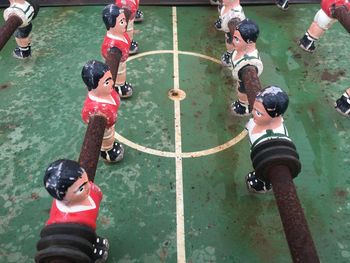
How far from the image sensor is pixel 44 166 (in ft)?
13.2

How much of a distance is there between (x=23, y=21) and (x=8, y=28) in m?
0.40

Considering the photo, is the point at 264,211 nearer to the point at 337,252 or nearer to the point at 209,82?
the point at 337,252

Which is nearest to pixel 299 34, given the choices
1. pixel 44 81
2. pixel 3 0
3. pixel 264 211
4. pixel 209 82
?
pixel 209 82

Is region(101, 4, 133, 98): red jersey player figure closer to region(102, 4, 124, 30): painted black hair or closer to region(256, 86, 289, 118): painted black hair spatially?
region(102, 4, 124, 30): painted black hair

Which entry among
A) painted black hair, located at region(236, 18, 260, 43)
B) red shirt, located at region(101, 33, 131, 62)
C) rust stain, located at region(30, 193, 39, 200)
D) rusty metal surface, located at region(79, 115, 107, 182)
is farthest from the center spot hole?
rust stain, located at region(30, 193, 39, 200)

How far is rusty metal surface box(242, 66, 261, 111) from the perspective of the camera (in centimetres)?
346

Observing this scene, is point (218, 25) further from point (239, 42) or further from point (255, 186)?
point (255, 186)

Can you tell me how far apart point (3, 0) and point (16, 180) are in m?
4.09

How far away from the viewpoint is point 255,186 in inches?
148

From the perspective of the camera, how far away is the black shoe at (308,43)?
5.62 meters

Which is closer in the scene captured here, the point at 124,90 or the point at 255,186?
the point at 255,186

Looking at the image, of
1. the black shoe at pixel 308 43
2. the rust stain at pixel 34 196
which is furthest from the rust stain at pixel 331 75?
the rust stain at pixel 34 196

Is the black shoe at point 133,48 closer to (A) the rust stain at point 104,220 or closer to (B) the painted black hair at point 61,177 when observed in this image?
(A) the rust stain at point 104,220

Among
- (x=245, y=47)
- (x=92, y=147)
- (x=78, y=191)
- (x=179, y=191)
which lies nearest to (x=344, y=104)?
(x=245, y=47)
